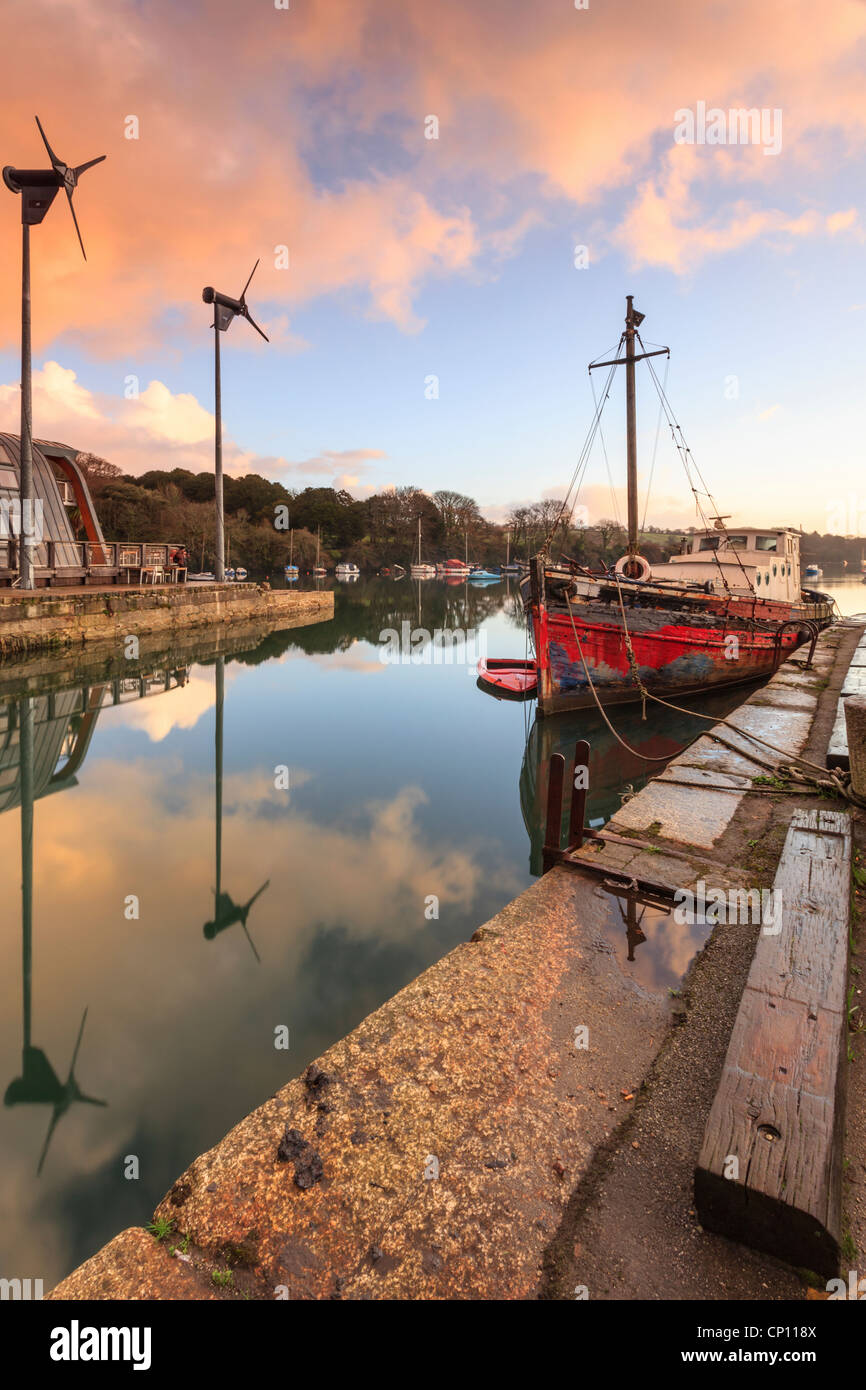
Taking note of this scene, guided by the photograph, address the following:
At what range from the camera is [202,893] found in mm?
6125

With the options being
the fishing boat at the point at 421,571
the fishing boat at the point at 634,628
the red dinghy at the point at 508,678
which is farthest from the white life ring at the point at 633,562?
the fishing boat at the point at 421,571

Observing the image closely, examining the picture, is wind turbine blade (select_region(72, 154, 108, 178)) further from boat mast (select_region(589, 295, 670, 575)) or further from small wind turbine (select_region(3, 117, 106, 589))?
boat mast (select_region(589, 295, 670, 575))

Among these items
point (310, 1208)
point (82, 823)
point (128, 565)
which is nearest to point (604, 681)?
point (82, 823)

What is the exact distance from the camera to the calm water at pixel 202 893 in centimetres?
345

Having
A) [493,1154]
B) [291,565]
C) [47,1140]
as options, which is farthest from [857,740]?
[291,565]

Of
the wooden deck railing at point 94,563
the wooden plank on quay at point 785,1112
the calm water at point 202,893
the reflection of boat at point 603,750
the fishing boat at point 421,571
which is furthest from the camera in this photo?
the fishing boat at point 421,571

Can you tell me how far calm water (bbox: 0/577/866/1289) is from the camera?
345 centimetres

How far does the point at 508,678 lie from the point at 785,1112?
52.9 ft

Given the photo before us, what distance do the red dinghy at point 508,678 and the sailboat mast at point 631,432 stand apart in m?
4.53

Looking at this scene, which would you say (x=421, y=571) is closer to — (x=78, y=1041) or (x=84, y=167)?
(x=84, y=167)

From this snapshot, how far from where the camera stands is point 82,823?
778 cm

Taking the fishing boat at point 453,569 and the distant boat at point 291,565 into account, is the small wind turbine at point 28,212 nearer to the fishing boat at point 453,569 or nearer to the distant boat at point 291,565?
the distant boat at point 291,565

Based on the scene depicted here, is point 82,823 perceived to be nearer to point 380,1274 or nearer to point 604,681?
point 380,1274
